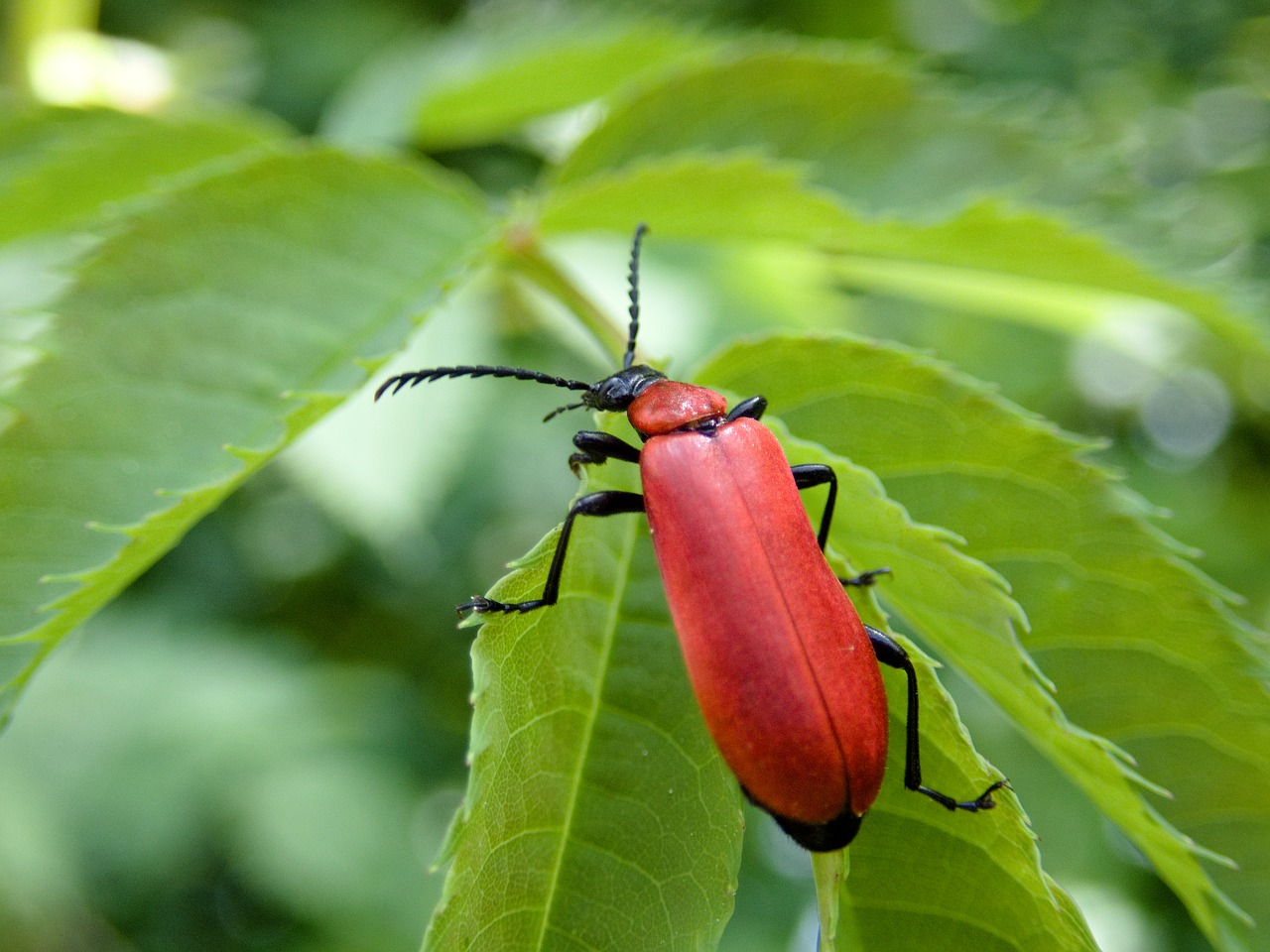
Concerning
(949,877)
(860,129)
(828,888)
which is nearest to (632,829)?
(828,888)

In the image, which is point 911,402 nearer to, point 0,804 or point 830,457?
point 830,457

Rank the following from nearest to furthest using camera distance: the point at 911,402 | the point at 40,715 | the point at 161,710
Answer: the point at 911,402 < the point at 40,715 < the point at 161,710

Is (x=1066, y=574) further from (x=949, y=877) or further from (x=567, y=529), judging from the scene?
(x=567, y=529)

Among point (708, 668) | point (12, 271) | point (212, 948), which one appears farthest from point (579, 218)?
point (212, 948)

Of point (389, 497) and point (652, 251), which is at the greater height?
point (652, 251)

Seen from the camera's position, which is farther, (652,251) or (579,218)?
(652,251)
